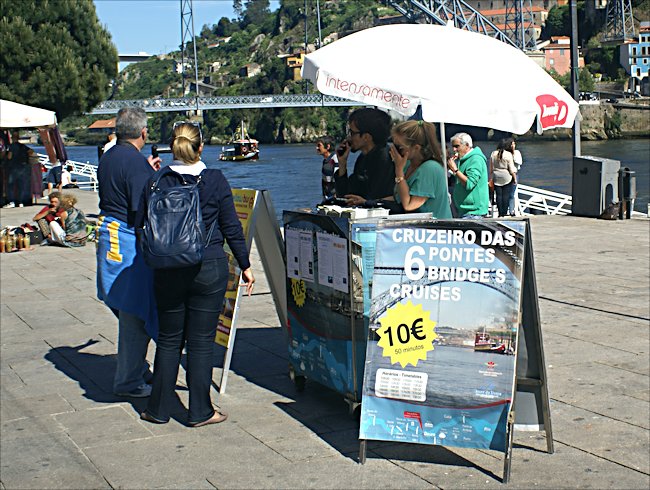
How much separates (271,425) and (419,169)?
152 centimetres

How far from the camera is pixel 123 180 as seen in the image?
5453 mm

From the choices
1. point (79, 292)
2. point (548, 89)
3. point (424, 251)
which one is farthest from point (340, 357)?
point (79, 292)

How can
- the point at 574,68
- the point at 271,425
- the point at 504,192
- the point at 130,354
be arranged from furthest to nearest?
the point at 574,68 → the point at 504,192 → the point at 130,354 → the point at 271,425

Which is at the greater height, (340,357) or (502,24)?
(502,24)

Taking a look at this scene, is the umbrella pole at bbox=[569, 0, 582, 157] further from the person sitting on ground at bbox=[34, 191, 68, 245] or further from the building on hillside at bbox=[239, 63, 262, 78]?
the building on hillside at bbox=[239, 63, 262, 78]

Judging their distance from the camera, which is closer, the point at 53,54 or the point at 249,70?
the point at 53,54

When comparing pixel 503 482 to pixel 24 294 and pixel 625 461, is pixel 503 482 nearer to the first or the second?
pixel 625 461

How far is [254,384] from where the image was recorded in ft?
19.4

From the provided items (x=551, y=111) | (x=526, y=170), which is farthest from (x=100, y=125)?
(x=551, y=111)

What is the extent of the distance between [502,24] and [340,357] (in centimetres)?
15652

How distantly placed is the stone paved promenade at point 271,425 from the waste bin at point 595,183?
6988 mm

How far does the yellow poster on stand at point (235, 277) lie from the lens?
224 inches

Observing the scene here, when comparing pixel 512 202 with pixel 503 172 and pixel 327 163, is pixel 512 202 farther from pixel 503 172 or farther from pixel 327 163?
pixel 327 163

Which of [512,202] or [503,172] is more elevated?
[503,172]
